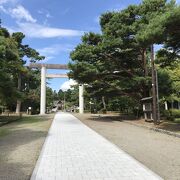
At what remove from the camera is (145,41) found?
14.2m

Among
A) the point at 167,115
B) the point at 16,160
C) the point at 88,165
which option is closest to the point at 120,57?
the point at 167,115

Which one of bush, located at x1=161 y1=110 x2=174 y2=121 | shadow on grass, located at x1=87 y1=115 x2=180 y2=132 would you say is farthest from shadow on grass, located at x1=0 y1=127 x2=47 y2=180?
bush, located at x1=161 y1=110 x2=174 y2=121

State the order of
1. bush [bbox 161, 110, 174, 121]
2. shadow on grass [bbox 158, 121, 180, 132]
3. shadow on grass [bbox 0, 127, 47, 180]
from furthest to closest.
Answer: bush [bbox 161, 110, 174, 121], shadow on grass [bbox 158, 121, 180, 132], shadow on grass [bbox 0, 127, 47, 180]

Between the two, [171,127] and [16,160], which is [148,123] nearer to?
[171,127]

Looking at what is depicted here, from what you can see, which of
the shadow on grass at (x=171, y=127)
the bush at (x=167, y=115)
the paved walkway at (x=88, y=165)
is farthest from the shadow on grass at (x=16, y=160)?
the bush at (x=167, y=115)

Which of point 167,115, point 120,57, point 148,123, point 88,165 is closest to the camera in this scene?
point 88,165

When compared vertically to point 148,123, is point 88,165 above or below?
below

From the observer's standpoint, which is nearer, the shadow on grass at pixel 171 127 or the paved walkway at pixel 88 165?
the paved walkway at pixel 88 165

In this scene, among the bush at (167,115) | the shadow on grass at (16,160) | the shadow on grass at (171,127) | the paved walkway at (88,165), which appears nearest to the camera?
the paved walkway at (88,165)

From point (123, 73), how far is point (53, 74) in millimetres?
26271

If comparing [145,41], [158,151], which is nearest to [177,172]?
[158,151]

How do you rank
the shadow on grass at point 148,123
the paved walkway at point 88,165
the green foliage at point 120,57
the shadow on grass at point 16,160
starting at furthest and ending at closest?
the green foliage at point 120,57 → the shadow on grass at point 148,123 → the shadow on grass at point 16,160 → the paved walkway at point 88,165

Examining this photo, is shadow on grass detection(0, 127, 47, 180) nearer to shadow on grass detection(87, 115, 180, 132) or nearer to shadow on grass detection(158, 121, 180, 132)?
shadow on grass detection(158, 121, 180, 132)

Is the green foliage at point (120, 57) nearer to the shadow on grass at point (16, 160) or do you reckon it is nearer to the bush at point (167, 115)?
the bush at point (167, 115)
